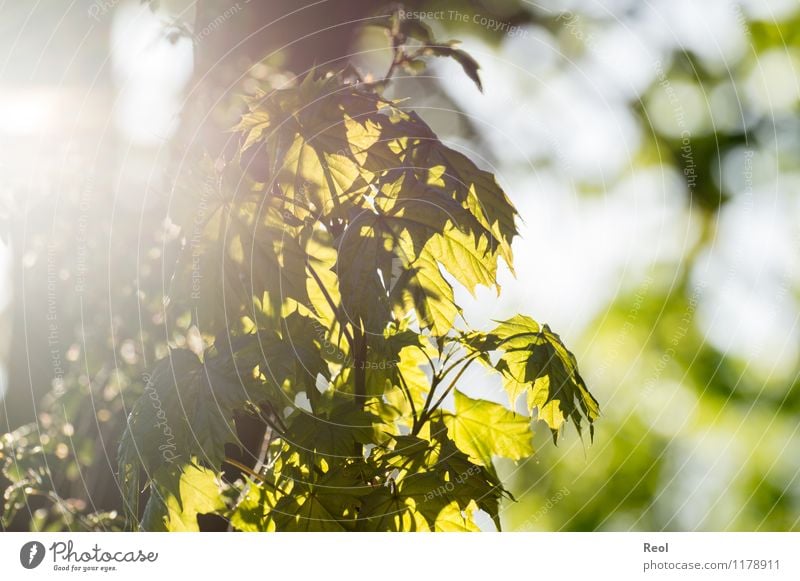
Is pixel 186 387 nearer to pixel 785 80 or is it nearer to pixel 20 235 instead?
pixel 20 235

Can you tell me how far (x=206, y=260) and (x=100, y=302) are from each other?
35 centimetres

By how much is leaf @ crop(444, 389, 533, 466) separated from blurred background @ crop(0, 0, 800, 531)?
15 millimetres

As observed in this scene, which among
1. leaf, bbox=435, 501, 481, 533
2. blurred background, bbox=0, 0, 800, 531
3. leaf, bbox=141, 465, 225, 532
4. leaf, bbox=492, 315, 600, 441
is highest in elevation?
blurred background, bbox=0, 0, 800, 531

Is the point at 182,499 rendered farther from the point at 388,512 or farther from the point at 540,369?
the point at 540,369

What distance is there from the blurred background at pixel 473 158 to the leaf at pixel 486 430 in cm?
2

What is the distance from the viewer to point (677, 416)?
1361 millimetres

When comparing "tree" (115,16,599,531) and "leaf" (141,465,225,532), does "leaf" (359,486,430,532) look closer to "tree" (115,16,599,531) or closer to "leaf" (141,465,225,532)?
"tree" (115,16,599,531)

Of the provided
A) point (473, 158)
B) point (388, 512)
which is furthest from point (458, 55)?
point (388, 512)

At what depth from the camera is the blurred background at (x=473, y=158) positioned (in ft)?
2.08

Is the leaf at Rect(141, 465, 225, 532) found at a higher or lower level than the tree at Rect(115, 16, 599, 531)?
lower
